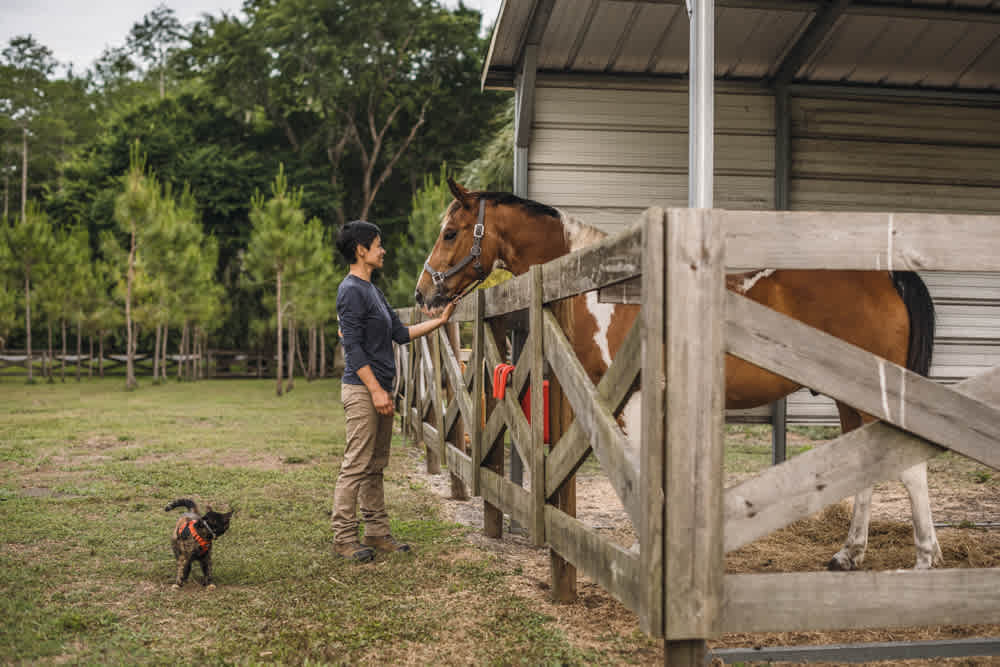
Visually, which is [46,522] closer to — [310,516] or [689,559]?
[310,516]

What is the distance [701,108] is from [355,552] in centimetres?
288

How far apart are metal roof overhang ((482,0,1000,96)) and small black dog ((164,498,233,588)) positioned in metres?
3.76

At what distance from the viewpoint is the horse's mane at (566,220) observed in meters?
4.92

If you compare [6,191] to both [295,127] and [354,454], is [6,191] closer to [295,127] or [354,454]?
[295,127]

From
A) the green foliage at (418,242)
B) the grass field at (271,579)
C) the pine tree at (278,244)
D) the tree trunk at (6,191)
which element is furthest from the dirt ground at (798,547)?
the tree trunk at (6,191)

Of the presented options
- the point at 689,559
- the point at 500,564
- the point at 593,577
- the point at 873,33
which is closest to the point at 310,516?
the point at 500,564

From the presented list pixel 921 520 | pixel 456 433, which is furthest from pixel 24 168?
pixel 921 520

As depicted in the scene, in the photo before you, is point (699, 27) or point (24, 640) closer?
point (24, 640)

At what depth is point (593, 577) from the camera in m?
2.93

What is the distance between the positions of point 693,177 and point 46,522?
4.71 metres

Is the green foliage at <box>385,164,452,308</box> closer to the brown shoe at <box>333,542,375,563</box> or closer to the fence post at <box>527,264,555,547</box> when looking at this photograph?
the brown shoe at <box>333,542,375,563</box>

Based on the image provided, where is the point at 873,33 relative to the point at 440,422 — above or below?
above

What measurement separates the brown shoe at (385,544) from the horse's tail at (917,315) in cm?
288

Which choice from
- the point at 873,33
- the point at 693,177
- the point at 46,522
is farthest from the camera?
the point at 873,33
